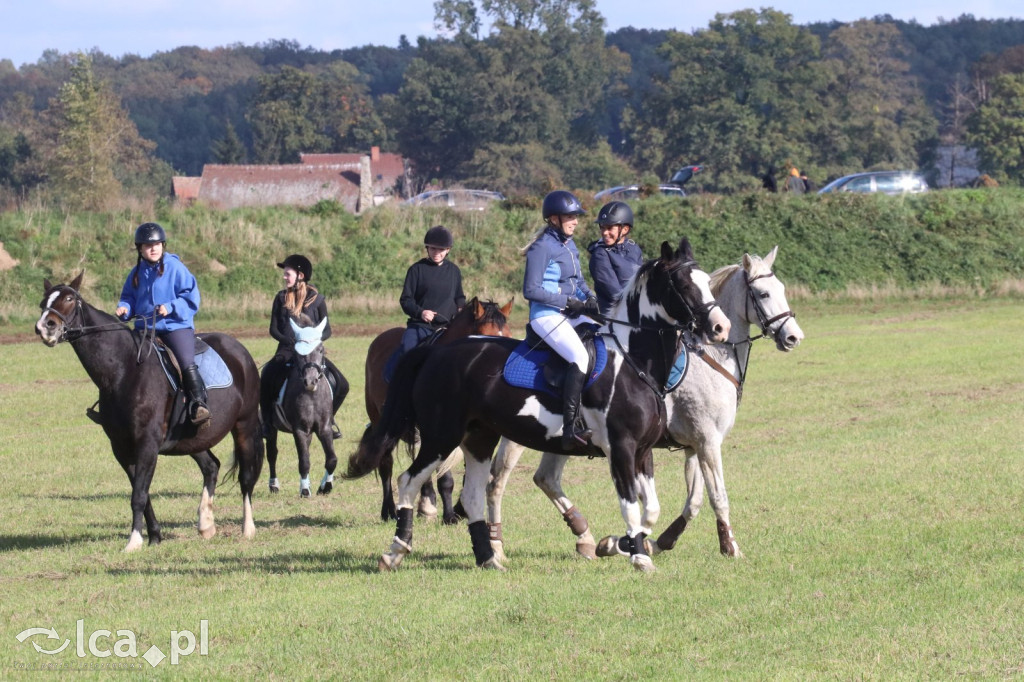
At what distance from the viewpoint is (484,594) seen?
799 cm

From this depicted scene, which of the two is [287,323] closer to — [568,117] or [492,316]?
[492,316]

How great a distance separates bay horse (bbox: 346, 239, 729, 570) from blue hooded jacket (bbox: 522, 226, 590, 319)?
44 centimetres

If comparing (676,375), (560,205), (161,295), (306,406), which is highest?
(560,205)

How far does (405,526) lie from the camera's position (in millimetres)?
9000

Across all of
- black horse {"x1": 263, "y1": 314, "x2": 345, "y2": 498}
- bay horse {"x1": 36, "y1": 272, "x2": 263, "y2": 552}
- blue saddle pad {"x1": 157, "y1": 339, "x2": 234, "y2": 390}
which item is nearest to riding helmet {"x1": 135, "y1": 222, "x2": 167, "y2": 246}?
bay horse {"x1": 36, "y1": 272, "x2": 263, "y2": 552}

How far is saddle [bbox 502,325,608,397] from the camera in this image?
28.8 ft

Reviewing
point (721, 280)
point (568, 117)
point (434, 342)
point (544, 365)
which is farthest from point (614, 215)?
point (568, 117)

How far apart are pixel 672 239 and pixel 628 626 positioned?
3527 centimetres

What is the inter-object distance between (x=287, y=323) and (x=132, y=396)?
328 centimetres

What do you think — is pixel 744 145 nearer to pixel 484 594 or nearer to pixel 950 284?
pixel 950 284

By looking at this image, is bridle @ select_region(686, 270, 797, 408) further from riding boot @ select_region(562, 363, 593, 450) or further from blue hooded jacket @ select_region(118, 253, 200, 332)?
blue hooded jacket @ select_region(118, 253, 200, 332)

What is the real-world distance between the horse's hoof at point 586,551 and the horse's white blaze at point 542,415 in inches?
39.7

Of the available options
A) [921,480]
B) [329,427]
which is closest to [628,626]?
[921,480]

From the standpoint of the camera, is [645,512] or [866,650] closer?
[866,650]
